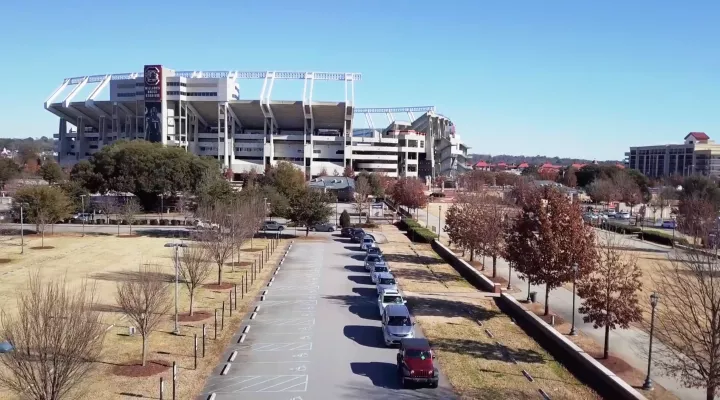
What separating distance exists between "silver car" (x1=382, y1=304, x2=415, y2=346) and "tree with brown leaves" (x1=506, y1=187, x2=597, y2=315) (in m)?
6.88

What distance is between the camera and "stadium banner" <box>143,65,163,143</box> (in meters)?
119

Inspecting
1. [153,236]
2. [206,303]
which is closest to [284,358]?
[206,303]

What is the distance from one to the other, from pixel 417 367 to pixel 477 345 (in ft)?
16.9

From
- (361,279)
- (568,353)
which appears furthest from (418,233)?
(568,353)

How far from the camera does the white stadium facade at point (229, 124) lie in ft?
406

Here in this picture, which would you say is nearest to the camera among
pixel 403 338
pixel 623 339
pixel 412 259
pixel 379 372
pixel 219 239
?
pixel 379 372

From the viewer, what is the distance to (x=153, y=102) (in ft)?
395

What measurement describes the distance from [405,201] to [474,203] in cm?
3123

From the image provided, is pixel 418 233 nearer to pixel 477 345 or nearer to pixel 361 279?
pixel 361 279

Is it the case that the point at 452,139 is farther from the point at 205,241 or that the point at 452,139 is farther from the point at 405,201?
the point at 205,241

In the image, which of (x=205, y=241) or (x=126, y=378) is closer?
(x=126, y=378)

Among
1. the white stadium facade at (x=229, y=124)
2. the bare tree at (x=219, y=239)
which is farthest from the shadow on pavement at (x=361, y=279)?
the white stadium facade at (x=229, y=124)

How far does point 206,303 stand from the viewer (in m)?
27.9

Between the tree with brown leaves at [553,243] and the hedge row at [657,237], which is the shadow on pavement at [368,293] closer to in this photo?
the tree with brown leaves at [553,243]
